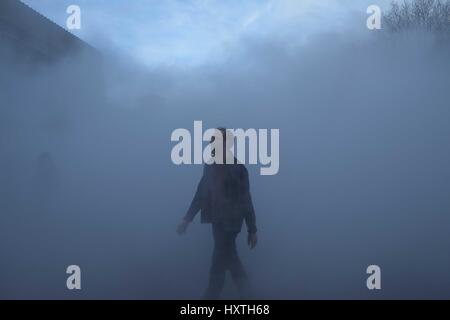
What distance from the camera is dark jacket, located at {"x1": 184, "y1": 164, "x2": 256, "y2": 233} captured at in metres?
3.65

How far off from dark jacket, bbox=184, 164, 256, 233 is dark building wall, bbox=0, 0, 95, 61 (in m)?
6.58

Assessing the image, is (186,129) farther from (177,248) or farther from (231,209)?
(231,209)

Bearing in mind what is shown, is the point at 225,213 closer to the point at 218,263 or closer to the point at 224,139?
the point at 218,263

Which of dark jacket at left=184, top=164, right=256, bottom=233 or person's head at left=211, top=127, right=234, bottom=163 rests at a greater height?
person's head at left=211, top=127, right=234, bottom=163

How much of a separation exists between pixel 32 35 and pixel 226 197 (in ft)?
23.7

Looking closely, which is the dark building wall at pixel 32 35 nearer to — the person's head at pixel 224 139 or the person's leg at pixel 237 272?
the person's head at pixel 224 139

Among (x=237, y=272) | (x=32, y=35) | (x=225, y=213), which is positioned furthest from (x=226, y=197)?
(x=32, y=35)

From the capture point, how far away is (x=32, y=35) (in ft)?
30.4

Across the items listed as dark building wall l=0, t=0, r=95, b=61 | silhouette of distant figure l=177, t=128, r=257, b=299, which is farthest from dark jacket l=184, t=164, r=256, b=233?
dark building wall l=0, t=0, r=95, b=61

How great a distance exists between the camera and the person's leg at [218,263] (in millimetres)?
3656

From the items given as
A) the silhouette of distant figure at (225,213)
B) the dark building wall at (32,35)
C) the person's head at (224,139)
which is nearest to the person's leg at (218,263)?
the silhouette of distant figure at (225,213)

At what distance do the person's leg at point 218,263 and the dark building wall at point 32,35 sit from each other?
681 centimetres

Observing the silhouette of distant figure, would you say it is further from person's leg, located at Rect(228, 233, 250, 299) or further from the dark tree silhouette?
the dark tree silhouette
